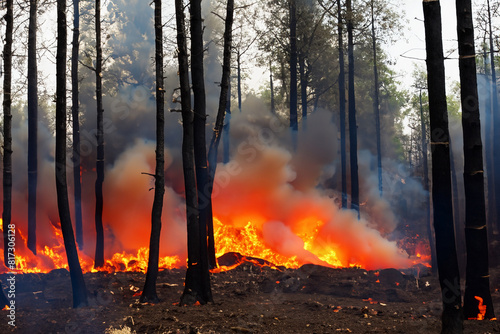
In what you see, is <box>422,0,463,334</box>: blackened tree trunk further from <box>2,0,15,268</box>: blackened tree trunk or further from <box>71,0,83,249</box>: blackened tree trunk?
<box>71,0,83,249</box>: blackened tree trunk

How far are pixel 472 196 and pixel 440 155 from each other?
7.18 feet

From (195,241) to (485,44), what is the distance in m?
22.9

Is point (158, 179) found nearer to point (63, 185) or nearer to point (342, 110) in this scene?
point (63, 185)

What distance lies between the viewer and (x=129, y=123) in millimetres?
24812

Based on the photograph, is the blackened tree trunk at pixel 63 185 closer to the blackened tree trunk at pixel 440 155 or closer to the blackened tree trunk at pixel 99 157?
the blackened tree trunk at pixel 99 157

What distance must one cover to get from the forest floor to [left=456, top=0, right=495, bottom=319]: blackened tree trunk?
0.75 meters

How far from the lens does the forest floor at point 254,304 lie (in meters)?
8.30

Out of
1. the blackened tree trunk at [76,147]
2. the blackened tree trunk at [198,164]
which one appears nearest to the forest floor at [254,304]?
the blackened tree trunk at [198,164]

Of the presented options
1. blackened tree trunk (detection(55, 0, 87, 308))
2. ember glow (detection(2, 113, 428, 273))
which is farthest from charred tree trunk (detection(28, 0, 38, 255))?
blackened tree trunk (detection(55, 0, 87, 308))

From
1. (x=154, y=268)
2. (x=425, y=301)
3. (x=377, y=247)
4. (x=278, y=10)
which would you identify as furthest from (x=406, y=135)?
(x=154, y=268)

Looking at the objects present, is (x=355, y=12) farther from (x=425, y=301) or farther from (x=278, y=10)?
(x=425, y=301)

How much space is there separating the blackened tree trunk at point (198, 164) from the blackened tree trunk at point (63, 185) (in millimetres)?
2638

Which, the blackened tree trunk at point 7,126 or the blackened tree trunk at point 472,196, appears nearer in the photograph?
the blackened tree trunk at point 472,196

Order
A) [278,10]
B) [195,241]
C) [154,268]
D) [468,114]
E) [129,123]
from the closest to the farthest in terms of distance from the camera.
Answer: [468,114], [195,241], [154,268], [129,123], [278,10]
